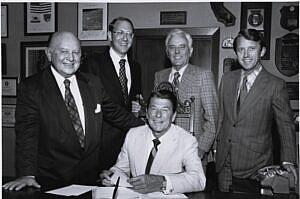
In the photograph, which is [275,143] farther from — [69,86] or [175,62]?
[69,86]

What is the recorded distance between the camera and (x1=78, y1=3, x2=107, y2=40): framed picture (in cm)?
380

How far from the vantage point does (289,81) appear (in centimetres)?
333

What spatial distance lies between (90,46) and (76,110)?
6.77ft

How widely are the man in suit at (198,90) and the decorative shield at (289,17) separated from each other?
1459mm

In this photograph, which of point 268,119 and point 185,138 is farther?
point 268,119

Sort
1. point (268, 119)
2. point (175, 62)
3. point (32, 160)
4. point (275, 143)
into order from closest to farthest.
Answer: point (32, 160) → point (268, 119) → point (175, 62) → point (275, 143)

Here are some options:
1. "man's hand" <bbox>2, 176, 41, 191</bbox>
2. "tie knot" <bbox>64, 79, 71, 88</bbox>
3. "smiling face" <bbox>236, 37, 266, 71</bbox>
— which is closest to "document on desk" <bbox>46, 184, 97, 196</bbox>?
"man's hand" <bbox>2, 176, 41, 191</bbox>

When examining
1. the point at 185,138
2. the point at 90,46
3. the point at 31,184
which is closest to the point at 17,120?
the point at 31,184

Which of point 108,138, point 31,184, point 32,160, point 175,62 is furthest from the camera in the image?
point 108,138

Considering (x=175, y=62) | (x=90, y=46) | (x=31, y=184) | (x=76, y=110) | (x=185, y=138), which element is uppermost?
(x=90, y=46)

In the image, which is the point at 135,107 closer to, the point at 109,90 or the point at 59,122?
the point at 109,90

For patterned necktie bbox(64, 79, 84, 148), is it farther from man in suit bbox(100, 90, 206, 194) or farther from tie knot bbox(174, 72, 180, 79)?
tie knot bbox(174, 72, 180, 79)

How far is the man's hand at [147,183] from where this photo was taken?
59.1 inches

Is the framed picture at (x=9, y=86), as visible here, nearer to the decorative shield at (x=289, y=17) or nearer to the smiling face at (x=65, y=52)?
the smiling face at (x=65, y=52)
